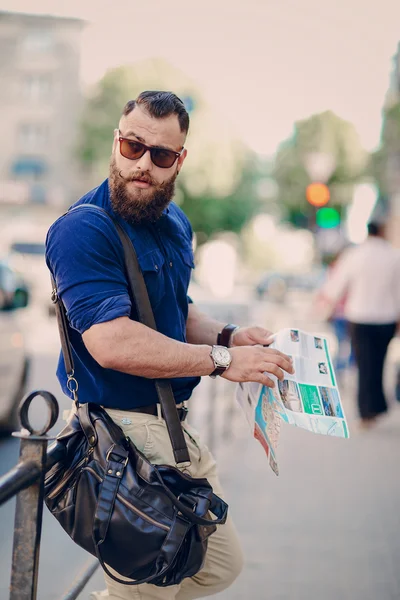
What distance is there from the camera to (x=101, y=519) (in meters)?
2.23

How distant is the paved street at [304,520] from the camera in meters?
4.39

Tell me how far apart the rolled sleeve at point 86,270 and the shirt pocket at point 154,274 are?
0.11m

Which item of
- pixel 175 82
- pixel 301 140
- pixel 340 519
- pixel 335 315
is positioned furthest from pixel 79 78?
pixel 340 519

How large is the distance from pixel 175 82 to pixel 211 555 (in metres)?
43.8

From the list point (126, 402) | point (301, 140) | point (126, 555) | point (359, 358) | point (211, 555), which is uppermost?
point (126, 402)

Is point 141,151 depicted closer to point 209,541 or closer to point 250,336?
point 250,336

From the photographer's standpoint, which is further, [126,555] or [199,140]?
[199,140]

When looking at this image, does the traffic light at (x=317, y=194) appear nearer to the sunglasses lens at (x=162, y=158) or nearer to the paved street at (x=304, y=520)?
the paved street at (x=304, y=520)

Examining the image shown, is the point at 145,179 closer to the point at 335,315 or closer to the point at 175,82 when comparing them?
the point at 335,315

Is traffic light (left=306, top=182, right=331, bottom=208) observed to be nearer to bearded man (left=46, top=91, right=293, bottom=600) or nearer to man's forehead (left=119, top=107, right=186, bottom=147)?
bearded man (left=46, top=91, right=293, bottom=600)

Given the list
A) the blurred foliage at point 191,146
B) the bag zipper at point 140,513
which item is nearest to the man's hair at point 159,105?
the bag zipper at point 140,513

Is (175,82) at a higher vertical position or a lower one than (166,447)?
lower

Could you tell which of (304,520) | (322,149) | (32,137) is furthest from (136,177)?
(322,149)

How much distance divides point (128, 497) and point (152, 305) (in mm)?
600
